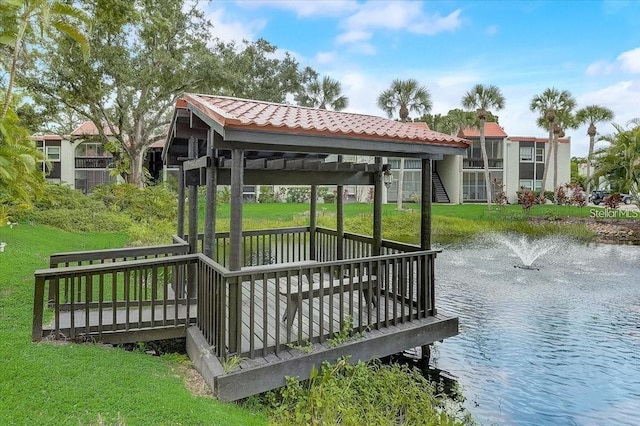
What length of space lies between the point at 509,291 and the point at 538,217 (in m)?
15.8

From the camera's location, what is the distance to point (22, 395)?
143 inches

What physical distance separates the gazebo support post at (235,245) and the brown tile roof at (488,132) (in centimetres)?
3567

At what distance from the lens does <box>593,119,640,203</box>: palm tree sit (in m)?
20.3

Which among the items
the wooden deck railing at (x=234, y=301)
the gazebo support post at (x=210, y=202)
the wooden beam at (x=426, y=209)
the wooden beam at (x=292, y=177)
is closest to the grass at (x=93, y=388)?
the wooden deck railing at (x=234, y=301)

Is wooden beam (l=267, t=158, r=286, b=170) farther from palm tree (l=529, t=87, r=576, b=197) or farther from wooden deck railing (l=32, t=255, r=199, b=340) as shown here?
palm tree (l=529, t=87, r=576, b=197)

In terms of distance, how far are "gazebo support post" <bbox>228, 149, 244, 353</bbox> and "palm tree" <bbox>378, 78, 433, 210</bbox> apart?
86.3 ft

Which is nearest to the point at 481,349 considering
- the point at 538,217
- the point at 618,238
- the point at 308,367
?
the point at 308,367

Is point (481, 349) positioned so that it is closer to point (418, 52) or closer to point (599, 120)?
point (418, 52)

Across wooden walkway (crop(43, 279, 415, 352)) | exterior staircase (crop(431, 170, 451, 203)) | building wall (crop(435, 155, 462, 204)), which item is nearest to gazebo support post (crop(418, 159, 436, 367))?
wooden walkway (crop(43, 279, 415, 352))

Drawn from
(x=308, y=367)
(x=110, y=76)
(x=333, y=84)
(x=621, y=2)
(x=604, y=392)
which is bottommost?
(x=604, y=392)

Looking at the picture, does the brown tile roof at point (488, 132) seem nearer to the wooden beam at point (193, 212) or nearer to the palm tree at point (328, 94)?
the palm tree at point (328, 94)

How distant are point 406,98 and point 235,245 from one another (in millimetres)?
28379

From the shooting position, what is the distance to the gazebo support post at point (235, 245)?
14.7 ft

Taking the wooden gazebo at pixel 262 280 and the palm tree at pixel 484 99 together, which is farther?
the palm tree at pixel 484 99
